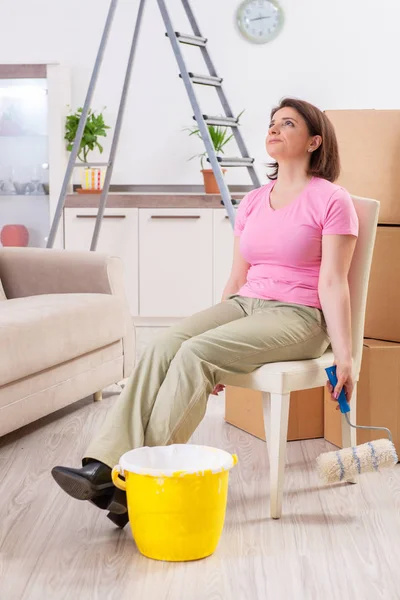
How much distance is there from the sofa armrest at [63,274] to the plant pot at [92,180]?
73.3 inches

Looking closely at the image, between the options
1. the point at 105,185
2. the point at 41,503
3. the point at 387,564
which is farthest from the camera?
the point at 105,185

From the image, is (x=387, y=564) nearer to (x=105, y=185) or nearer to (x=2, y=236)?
(x=105, y=185)

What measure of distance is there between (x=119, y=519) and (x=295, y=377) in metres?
0.55

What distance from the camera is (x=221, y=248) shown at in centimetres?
497

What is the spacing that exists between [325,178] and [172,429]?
2.74 feet

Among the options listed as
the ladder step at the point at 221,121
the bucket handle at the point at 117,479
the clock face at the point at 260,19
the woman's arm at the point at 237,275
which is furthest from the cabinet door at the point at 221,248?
the bucket handle at the point at 117,479

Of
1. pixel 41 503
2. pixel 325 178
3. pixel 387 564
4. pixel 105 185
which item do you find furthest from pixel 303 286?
pixel 105 185

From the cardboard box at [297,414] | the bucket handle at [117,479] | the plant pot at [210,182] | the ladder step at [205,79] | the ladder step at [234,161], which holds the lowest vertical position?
the cardboard box at [297,414]

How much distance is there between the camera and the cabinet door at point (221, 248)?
4.94 m

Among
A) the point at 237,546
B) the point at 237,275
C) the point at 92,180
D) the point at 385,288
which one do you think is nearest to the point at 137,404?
the point at 237,546

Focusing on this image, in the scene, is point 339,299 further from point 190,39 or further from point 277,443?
point 190,39

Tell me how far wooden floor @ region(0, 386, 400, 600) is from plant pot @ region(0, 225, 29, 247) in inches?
118

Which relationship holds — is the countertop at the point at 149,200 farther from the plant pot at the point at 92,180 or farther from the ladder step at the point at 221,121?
the ladder step at the point at 221,121

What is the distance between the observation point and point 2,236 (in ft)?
17.5
